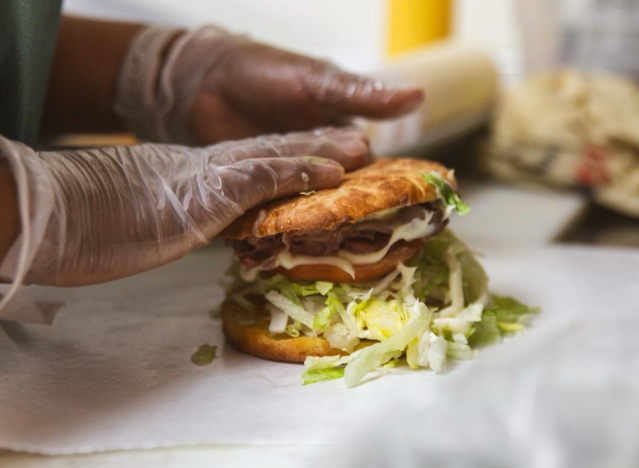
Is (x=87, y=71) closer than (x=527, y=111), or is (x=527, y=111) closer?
(x=87, y=71)

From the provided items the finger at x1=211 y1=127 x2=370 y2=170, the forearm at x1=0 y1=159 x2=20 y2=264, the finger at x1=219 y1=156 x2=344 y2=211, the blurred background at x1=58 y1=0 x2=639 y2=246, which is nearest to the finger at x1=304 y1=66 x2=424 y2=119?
Answer: the finger at x1=211 y1=127 x2=370 y2=170

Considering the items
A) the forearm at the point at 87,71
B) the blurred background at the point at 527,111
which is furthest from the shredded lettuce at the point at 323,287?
the blurred background at the point at 527,111

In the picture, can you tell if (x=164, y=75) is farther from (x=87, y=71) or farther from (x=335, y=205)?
(x=335, y=205)

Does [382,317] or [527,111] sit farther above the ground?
[382,317]

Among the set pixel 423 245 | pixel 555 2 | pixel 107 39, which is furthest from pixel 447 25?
pixel 423 245

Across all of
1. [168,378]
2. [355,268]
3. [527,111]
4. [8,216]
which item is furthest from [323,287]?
[527,111]

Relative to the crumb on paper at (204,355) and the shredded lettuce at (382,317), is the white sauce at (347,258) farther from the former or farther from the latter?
the crumb on paper at (204,355)

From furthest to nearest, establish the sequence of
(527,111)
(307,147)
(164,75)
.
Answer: (527,111) < (164,75) < (307,147)
